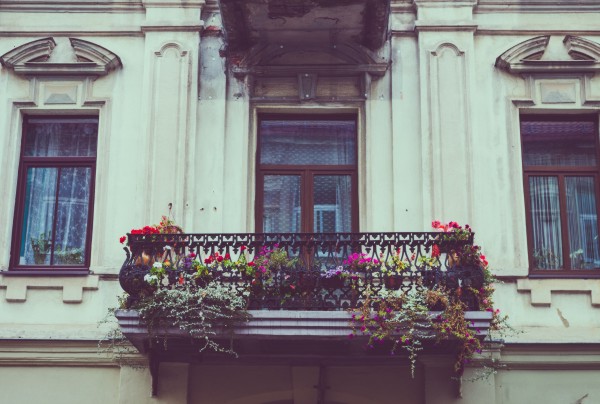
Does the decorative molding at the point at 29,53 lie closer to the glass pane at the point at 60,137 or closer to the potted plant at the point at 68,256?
the glass pane at the point at 60,137

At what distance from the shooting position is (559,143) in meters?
11.8

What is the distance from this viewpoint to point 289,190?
38.6ft

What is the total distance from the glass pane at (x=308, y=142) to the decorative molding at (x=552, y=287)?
2.71 metres

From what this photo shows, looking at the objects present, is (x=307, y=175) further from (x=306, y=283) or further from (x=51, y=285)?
(x=51, y=285)

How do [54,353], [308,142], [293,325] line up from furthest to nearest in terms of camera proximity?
[308,142]
[54,353]
[293,325]

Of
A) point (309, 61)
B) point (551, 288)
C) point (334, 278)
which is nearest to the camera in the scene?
point (334, 278)

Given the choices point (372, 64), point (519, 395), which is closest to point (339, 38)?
point (372, 64)

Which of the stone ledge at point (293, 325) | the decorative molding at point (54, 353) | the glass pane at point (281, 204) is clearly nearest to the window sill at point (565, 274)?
the stone ledge at point (293, 325)

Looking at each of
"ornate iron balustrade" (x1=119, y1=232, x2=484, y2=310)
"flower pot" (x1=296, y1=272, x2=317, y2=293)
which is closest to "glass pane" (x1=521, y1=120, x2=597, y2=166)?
"ornate iron balustrade" (x1=119, y1=232, x2=484, y2=310)

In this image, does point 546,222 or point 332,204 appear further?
point 332,204

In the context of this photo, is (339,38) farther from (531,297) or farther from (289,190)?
(531,297)

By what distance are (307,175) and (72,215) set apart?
118 inches

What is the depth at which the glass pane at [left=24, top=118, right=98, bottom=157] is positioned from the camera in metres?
11.9

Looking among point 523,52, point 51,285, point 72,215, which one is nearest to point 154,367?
point 51,285
